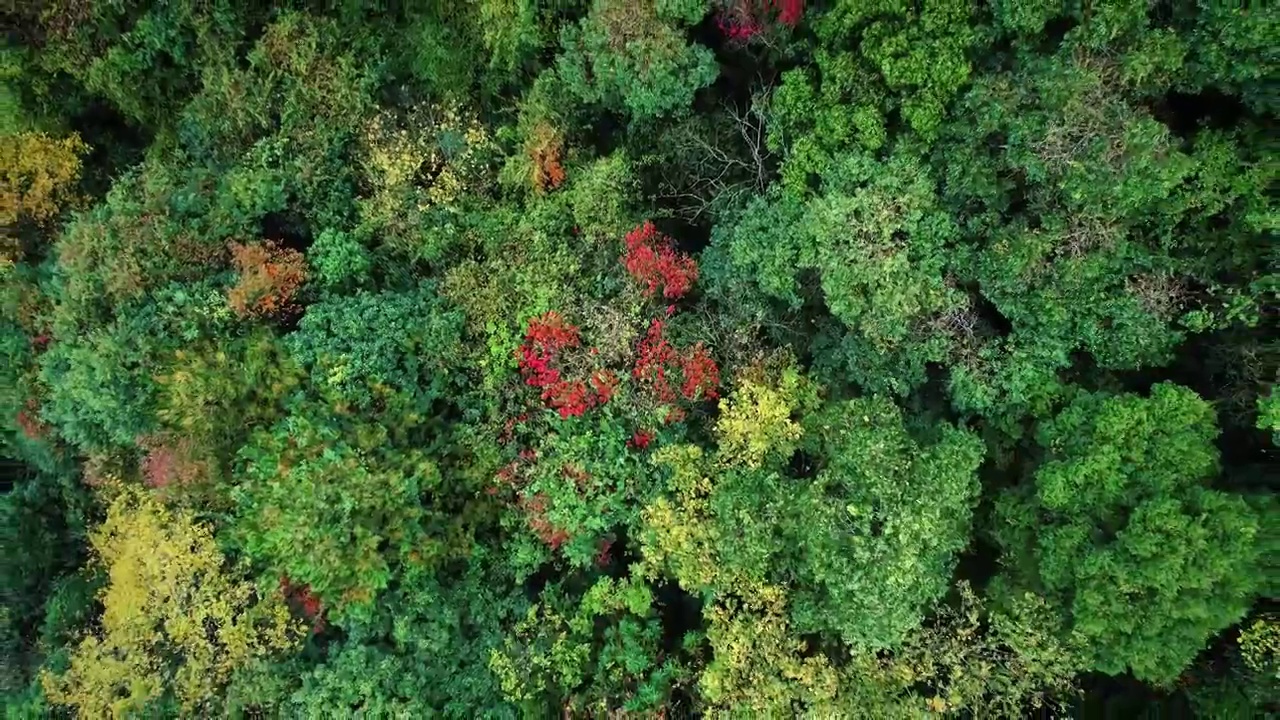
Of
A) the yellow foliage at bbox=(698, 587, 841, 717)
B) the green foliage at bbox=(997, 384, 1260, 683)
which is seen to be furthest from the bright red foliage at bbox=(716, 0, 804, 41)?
the yellow foliage at bbox=(698, 587, 841, 717)

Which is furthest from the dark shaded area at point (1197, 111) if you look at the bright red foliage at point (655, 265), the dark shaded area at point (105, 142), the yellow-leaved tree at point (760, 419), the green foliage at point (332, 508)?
the dark shaded area at point (105, 142)

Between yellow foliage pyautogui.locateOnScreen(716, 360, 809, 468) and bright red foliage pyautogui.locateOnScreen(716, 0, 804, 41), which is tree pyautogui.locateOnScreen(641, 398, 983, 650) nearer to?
yellow foliage pyautogui.locateOnScreen(716, 360, 809, 468)

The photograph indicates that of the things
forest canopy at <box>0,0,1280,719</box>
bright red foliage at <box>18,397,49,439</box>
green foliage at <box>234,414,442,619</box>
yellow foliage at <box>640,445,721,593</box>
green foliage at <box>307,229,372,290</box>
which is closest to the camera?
forest canopy at <box>0,0,1280,719</box>

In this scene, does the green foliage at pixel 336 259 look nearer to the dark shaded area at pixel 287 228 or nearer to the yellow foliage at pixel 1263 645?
the dark shaded area at pixel 287 228

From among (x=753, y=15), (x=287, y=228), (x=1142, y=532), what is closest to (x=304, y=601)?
(x=287, y=228)

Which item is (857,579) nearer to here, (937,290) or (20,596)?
(937,290)
